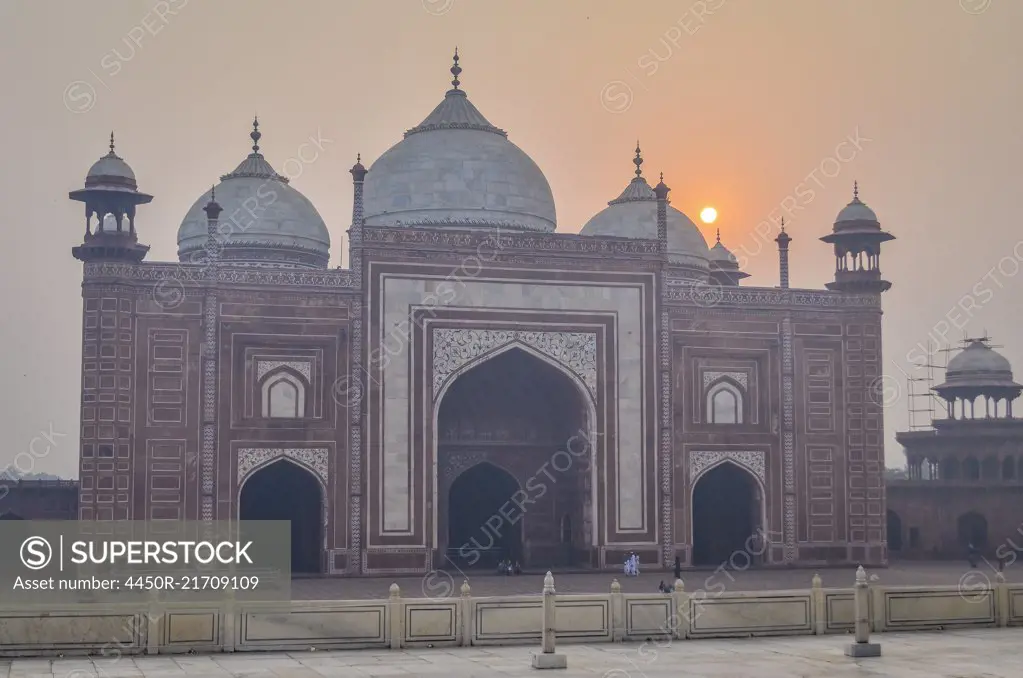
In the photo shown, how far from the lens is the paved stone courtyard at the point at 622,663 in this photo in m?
12.3

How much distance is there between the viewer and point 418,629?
46.1 feet

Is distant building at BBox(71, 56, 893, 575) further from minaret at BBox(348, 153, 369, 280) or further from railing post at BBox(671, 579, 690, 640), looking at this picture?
railing post at BBox(671, 579, 690, 640)

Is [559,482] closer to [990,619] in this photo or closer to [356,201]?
[356,201]

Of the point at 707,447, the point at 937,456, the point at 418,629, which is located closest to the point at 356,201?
the point at 707,447

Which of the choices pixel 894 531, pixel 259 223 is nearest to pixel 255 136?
pixel 259 223

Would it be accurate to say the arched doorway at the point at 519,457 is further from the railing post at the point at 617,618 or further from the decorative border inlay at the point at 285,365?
the railing post at the point at 617,618

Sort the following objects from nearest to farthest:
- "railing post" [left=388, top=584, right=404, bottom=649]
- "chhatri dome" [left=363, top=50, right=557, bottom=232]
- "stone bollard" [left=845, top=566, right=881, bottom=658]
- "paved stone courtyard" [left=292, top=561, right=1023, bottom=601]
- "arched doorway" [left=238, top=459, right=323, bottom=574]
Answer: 1. "stone bollard" [left=845, top=566, right=881, bottom=658]
2. "railing post" [left=388, top=584, right=404, bottom=649]
3. "paved stone courtyard" [left=292, top=561, right=1023, bottom=601]
4. "arched doorway" [left=238, top=459, right=323, bottom=574]
5. "chhatri dome" [left=363, top=50, right=557, bottom=232]

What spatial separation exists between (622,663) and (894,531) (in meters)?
20.3

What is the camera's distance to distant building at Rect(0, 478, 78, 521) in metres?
28.1

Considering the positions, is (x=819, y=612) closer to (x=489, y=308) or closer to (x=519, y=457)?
(x=489, y=308)

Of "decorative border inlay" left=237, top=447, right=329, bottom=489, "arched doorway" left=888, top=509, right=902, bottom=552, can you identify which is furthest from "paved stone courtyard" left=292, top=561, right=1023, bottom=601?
"arched doorway" left=888, top=509, right=902, bottom=552

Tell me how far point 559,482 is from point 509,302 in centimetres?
384

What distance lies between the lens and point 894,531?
105 feet

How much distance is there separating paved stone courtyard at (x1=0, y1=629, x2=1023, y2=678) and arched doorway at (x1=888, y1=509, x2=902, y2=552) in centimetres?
1745
